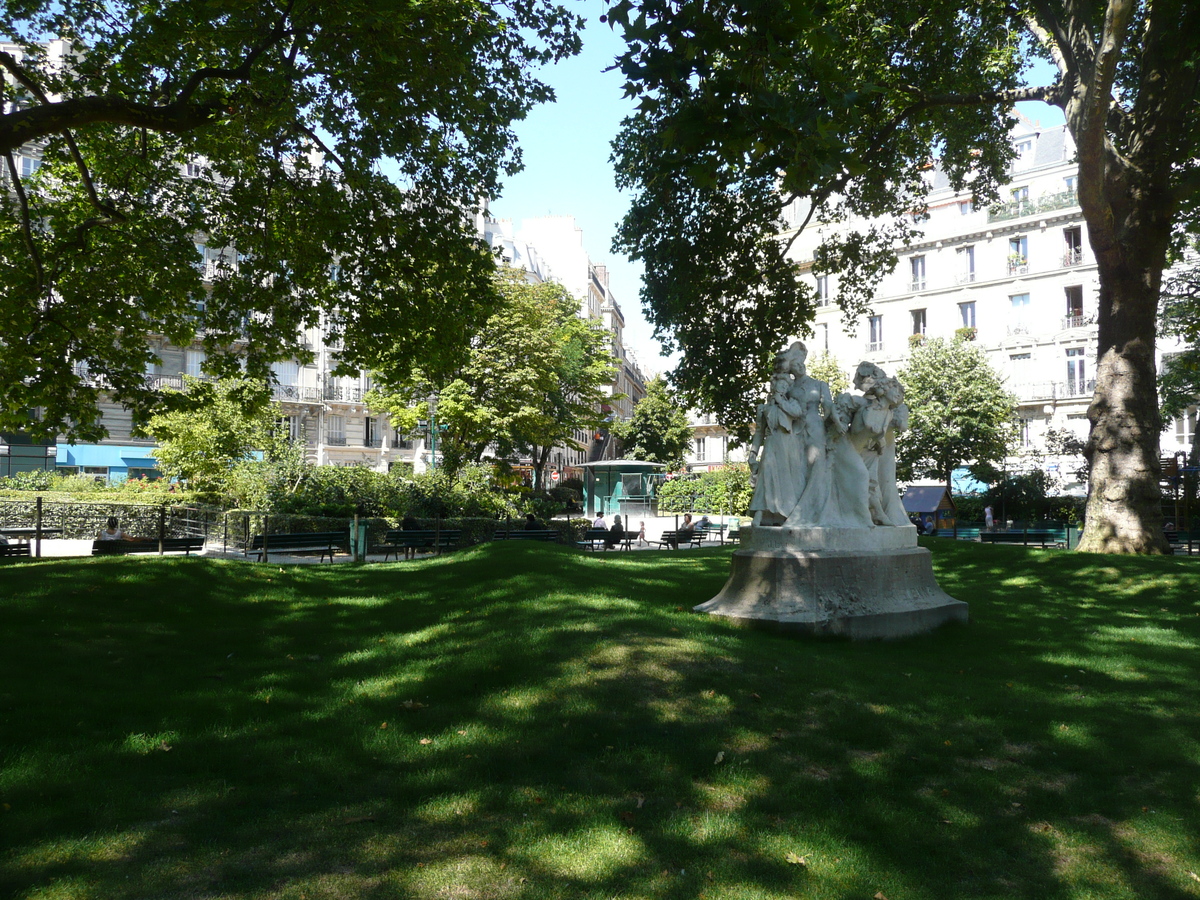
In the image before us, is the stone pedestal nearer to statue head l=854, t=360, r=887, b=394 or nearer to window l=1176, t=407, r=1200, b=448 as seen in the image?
statue head l=854, t=360, r=887, b=394

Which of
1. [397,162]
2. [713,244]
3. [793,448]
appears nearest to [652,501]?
[713,244]

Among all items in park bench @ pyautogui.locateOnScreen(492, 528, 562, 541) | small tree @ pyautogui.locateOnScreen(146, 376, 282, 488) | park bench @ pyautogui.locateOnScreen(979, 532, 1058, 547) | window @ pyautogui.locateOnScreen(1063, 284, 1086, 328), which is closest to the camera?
park bench @ pyautogui.locateOnScreen(492, 528, 562, 541)

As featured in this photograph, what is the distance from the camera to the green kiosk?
128ft

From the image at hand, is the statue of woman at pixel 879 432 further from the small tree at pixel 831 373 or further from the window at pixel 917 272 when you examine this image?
the window at pixel 917 272

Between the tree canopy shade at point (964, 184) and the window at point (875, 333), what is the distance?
97.5 feet

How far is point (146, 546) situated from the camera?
16859mm

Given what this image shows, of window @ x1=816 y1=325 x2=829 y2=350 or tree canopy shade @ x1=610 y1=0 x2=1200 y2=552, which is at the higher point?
window @ x1=816 y1=325 x2=829 y2=350

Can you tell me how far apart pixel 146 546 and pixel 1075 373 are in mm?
40893

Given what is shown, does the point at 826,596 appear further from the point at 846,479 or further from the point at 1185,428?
the point at 1185,428

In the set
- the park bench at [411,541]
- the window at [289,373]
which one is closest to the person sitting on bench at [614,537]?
the park bench at [411,541]

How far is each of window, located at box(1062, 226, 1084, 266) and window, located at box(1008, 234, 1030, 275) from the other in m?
1.71

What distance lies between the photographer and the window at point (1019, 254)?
42.6 meters

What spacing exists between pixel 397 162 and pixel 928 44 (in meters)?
10.6

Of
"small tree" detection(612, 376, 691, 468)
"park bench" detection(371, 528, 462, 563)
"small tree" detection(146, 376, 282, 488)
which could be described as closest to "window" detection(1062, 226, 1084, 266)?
"small tree" detection(612, 376, 691, 468)
